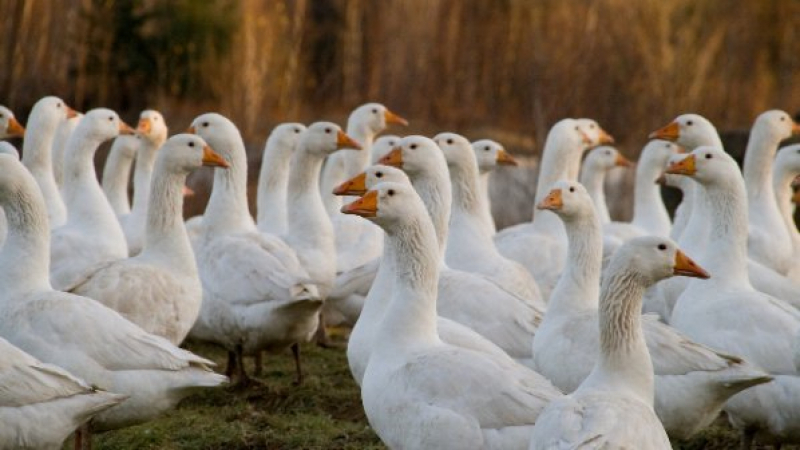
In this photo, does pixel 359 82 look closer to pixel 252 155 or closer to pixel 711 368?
pixel 252 155

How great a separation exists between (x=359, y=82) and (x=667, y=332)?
1477 centimetres

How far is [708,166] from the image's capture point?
8.92 meters

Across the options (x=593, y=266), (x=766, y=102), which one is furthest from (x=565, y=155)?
(x=766, y=102)

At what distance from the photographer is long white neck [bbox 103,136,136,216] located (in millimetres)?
12859

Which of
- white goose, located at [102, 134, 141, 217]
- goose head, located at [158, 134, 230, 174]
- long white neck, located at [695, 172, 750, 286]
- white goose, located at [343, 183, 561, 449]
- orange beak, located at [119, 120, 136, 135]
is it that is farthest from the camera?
white goose, located at [102, 134, 141, 217]

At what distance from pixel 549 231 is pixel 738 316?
392cm

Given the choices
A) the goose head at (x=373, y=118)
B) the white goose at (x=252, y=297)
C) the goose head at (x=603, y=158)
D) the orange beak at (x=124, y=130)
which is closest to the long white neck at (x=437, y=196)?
the white goose at (x=252, y=297)

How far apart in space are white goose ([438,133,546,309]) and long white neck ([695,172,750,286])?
1.51 m

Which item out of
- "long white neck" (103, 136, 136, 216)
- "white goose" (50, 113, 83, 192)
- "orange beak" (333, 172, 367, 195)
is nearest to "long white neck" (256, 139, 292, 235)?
"long white neck" (103, 136, 136, 216)

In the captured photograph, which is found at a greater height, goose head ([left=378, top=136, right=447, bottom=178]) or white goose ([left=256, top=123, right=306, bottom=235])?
goose head ([left=378, top=136, right=447, bottom=178])

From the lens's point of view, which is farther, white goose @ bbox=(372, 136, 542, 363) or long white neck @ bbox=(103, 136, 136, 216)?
long white neck @ bbox=(103, 136, 136, 216)

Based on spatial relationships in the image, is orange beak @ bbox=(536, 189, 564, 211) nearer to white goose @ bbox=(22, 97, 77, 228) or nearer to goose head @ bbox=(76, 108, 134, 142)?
goose head @ bbox=(76, 108, 134, 142)

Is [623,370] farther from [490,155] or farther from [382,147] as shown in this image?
[382,147]

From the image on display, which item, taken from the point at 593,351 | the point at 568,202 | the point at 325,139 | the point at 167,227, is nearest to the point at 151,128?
the point at 325,139
